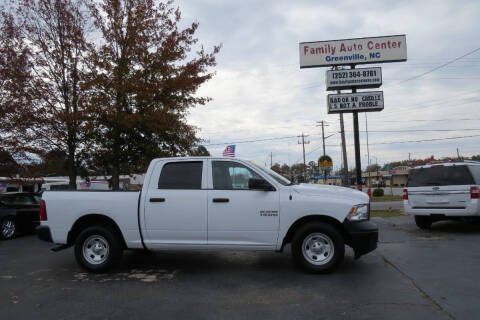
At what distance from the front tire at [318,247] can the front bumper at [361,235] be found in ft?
0.58

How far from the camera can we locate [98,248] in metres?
6.24

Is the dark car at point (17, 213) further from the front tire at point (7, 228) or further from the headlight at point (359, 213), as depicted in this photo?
the headlight at point (359, 213)

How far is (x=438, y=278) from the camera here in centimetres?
534

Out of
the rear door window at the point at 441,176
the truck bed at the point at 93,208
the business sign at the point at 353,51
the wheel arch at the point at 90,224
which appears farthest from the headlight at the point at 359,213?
the business sign at the point at 353,51

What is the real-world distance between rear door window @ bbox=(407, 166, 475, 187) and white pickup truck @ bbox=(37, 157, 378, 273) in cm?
466

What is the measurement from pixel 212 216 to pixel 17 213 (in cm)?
797

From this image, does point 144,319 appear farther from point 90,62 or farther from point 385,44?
point 385,44

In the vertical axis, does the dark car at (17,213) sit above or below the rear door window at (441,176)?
below

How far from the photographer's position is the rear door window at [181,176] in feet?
20.1

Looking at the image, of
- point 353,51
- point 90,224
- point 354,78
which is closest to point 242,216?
point 90,224

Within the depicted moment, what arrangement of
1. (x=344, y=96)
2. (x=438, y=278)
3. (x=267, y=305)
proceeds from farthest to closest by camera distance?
1. (x=344, y=96)
2. (x=438, y=278)
3. (x=267, y=305)

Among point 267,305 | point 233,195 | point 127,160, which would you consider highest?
point 127,160

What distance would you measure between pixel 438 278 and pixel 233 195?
3235 mm

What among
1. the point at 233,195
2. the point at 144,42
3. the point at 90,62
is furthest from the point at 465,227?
the point at 90,62
